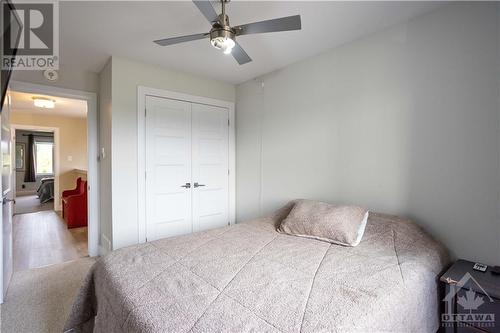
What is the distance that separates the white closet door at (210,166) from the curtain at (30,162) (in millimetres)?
8958

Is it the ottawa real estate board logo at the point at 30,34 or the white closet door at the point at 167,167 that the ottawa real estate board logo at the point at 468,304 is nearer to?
the white closet door at the point at 167,167

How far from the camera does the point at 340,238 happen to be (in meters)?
1.86

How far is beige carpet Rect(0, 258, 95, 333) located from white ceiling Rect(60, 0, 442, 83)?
2387mm

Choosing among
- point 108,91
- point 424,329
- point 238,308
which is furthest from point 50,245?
point 424,329

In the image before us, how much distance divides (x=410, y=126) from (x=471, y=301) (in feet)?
4.09

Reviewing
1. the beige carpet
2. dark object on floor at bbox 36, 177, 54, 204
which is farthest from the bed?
dark object on floor at bbox 36, 177, 54, 204

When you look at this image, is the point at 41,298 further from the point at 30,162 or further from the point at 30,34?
the point at 30,162

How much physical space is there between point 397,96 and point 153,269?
2253 mm

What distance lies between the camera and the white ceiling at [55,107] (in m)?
4.43

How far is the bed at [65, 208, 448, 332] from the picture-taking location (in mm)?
995

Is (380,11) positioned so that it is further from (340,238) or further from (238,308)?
(238,308)

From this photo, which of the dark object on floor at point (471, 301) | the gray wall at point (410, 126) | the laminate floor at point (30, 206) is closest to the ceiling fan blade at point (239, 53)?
the gray wall at point (410, 126)

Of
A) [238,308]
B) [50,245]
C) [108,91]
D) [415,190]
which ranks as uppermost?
[108,91]

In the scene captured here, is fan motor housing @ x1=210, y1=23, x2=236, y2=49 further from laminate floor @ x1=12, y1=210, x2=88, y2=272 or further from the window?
the window
